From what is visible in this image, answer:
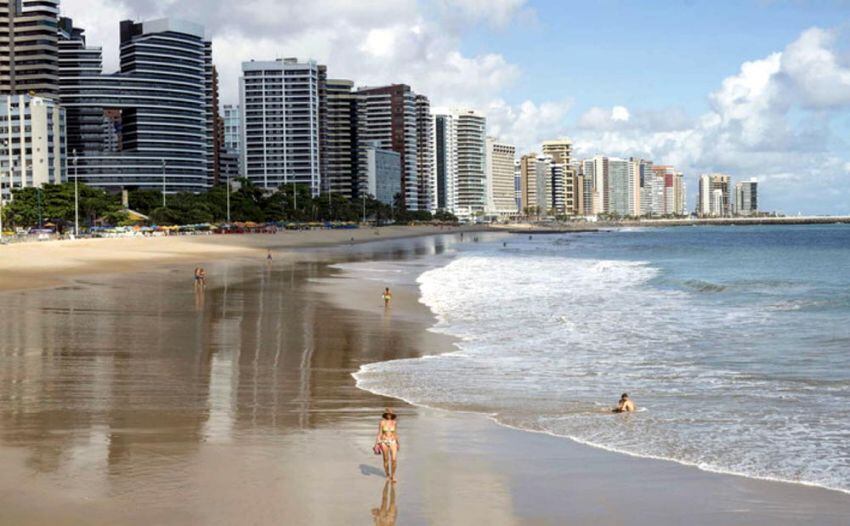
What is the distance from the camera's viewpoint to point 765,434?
14094 mm

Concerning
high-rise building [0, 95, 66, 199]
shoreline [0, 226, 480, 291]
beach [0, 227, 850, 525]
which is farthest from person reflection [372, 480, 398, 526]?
high-rise building [0, 95, 66, 199]

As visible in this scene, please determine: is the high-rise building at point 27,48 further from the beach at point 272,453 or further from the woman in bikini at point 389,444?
the woman in bikini at point 389,444

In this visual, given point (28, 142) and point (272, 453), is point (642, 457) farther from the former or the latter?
point (28, 142)

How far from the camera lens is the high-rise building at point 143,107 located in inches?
7288

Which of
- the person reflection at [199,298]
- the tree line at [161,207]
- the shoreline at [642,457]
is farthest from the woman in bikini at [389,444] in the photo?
the tree line at [161,207]

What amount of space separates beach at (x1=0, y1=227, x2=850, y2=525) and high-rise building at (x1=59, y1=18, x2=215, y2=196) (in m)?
167

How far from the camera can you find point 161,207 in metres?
138

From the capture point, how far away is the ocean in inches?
535

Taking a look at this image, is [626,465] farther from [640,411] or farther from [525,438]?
[640,411]

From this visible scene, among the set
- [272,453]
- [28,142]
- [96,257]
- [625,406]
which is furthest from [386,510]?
[28,142]

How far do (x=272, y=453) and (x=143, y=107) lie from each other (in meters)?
186

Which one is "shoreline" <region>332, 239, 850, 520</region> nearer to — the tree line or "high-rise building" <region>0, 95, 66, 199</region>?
the tree line

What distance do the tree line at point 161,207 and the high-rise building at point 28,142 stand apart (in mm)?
18642

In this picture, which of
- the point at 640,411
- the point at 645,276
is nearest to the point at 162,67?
the point at 645,276
